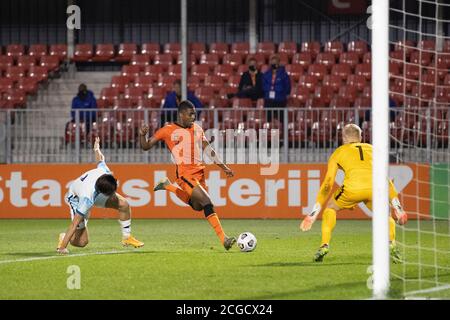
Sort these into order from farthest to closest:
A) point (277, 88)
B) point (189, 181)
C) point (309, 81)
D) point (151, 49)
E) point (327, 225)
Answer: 1. point (151, 49)
2. point (309, 81)
3. point (277, 88)
4. point (189, 181)
5. point (327, 225)

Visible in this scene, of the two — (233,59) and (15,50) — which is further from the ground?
(15,50)

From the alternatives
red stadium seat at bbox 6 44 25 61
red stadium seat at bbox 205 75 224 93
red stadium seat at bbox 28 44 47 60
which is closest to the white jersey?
red stadium seat at bbox 205 75 224 93

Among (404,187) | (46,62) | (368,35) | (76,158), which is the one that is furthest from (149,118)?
(368,35)

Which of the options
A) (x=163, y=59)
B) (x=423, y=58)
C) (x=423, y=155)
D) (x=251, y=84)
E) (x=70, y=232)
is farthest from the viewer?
(x=163, y=59)

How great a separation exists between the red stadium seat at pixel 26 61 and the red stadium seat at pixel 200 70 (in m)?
4.42

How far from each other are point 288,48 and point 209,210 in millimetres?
14174

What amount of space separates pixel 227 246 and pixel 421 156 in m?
8.07

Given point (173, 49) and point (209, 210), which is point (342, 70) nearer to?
point (173, 49)

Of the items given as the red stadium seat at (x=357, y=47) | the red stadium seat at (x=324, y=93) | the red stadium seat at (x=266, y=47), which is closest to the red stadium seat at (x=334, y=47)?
the red stadium seat at (x=357, y=47)

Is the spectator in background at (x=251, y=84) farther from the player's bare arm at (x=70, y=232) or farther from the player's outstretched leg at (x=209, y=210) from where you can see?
the player's bare arm at (x=70, y=232)

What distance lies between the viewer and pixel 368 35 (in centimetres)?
2841

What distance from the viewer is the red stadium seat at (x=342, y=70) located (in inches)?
995

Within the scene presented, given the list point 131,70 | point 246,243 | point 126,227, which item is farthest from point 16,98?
point 246,243

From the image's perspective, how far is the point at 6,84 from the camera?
26.6 m
